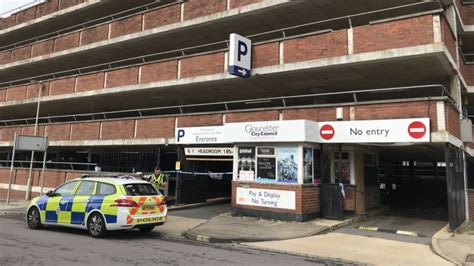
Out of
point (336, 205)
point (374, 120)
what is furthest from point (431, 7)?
point (336, 205)

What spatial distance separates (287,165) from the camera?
13391mm

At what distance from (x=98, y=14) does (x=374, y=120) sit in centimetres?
2034

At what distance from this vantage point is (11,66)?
1122 inches

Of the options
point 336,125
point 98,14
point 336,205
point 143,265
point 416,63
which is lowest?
point 143,265

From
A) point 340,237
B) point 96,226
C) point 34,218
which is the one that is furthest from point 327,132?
point 34,218

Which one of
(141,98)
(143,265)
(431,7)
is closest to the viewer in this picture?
(143,265)

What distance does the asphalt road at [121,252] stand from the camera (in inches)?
310

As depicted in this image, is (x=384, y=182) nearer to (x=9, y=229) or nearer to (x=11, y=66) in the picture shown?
(x=9, y=229)

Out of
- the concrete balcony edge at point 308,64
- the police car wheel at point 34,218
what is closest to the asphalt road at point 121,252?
the police car wheel at point 34,218

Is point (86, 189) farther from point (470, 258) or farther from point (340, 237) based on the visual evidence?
point (470, 258)

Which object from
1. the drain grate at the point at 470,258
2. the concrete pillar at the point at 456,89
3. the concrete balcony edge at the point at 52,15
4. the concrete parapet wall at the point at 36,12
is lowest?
the drain grate at the point at 470,258

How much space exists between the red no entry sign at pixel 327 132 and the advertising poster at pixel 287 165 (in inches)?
44.7

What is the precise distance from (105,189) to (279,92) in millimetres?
10319

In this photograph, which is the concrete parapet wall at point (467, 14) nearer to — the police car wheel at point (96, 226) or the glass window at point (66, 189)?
the police car wheel at point (96, 226)
